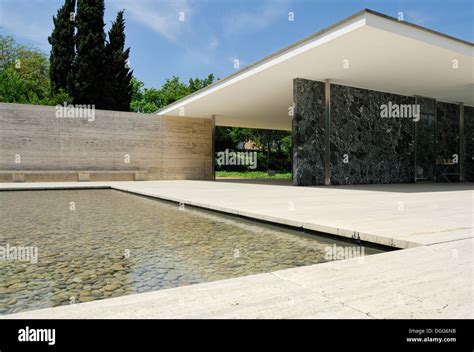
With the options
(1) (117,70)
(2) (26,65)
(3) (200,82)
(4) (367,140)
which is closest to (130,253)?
(4) (367,140)

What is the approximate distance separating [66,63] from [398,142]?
797 inches

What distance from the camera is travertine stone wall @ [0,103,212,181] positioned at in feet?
45.2

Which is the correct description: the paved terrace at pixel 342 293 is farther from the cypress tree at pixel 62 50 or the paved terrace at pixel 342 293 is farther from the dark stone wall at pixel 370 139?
the cypress tree at pixel 62 50

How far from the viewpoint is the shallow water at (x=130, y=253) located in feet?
7.45

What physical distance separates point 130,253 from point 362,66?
861cm

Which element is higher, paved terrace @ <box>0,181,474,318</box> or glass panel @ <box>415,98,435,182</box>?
glass panel @ <box>415,98,435,182</box>

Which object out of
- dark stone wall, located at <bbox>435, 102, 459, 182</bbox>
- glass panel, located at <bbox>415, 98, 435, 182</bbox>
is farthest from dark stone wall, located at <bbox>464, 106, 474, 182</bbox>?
glass panel, located at <bbox>415, 98, 435, 182</bbox>

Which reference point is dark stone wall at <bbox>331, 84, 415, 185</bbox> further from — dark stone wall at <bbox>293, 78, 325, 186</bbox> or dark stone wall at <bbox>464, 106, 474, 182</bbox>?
dark stone wall at <bbox>464, 106, 474, 182</bbox>

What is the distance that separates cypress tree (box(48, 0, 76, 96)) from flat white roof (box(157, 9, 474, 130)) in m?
10.9

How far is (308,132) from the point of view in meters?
11.0

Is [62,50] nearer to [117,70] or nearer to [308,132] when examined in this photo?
[117,70]

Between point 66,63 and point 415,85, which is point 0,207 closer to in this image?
point 415,85
